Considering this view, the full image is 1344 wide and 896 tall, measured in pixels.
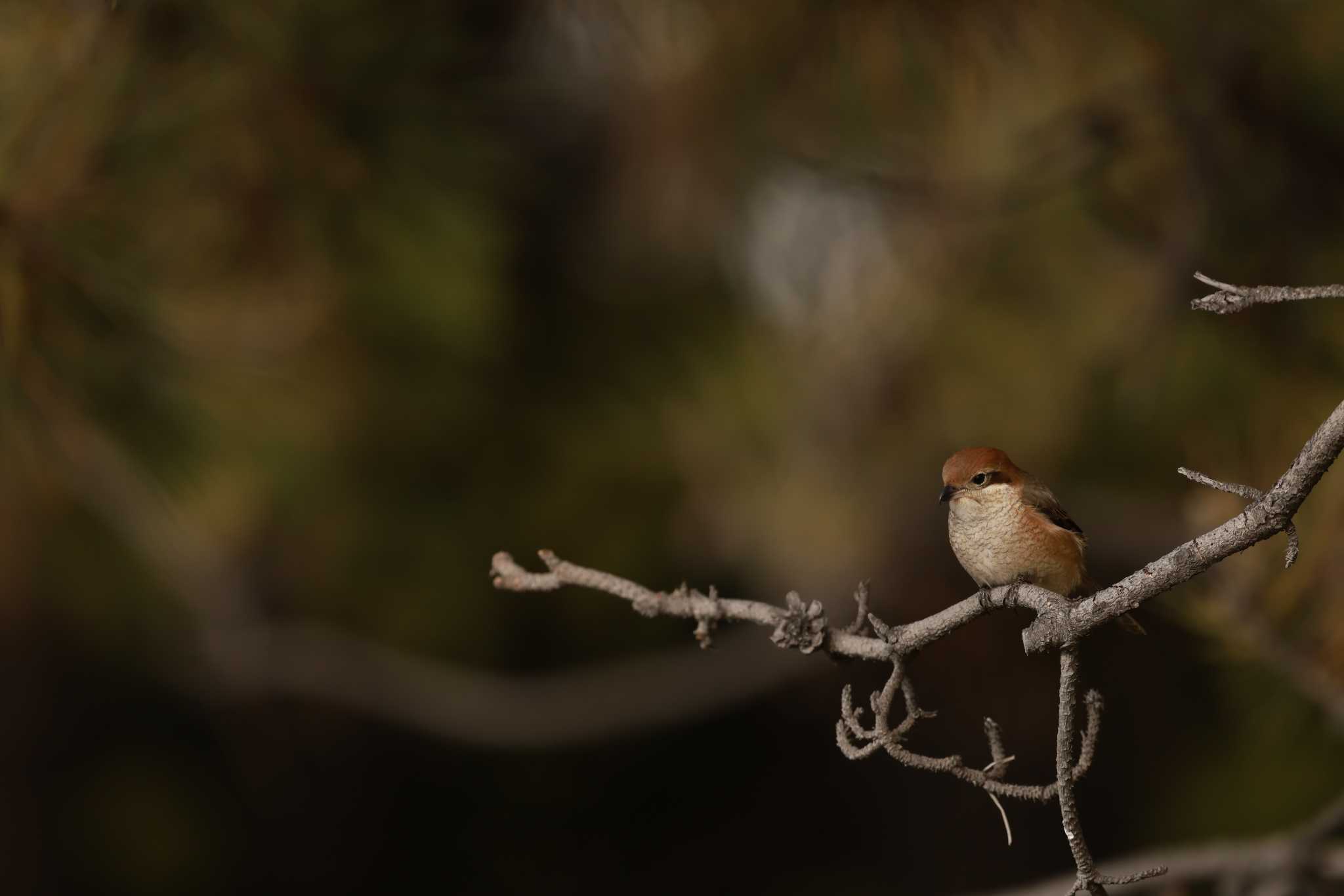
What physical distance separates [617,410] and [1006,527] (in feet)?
7.96

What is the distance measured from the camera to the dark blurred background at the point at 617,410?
2312 millimetres

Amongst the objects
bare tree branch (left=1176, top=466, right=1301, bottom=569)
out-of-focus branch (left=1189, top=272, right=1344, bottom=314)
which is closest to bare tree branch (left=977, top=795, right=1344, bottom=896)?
bare tree branch (left=1176, top=466, right=1301, bottom=569)

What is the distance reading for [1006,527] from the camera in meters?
1.57

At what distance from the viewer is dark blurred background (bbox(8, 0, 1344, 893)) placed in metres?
2.31

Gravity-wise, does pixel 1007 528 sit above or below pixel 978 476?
below

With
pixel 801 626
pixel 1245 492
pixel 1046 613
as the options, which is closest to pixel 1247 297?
pixel 1245 492

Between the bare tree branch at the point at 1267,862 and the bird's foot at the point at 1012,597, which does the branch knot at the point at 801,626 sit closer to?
the bird's foot at the point at 1012,597

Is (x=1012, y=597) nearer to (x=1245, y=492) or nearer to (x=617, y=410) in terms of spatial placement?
(x=1245, y=492)

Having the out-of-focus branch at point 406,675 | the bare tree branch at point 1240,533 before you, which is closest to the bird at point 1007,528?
the bare tree branch at point 1240,533

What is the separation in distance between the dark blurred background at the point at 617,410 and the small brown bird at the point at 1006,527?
1.62 ft

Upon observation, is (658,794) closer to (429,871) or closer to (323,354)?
(429,871)

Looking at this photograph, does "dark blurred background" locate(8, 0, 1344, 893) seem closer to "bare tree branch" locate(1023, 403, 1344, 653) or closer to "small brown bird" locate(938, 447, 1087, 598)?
"small brown bird" locate(938, 447, 1087, 598)

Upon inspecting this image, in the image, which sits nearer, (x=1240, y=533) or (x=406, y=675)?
(x=1240, y=533)

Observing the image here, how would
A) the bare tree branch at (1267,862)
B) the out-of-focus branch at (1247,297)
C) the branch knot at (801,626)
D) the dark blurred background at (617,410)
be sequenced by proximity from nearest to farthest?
the out-of-focus branch at (1247,297), the branch knot at (801,626), the bare tree branch at (1267,862), the dark blurred background at (617,410)
